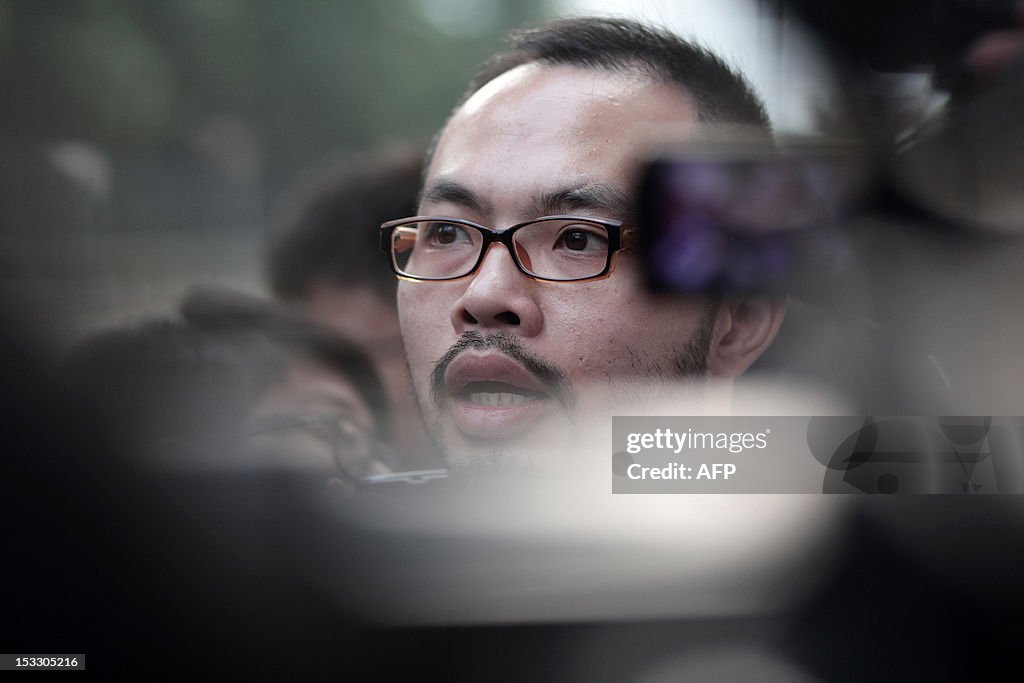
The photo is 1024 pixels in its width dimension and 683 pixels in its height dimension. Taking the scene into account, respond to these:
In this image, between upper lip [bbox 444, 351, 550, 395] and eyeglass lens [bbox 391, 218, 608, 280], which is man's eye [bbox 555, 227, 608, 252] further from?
upper lip [bbox 444, 351, 550, 395]

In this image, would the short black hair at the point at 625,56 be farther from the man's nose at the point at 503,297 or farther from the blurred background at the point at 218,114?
the man's nose at the point at 503,297

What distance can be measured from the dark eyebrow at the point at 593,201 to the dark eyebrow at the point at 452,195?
119 mm

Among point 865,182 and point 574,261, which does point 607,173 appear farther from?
point 865,182

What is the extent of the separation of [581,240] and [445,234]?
238mm

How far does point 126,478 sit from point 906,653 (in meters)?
1.32

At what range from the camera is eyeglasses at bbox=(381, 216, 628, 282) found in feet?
4.65

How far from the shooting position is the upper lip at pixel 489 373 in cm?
145

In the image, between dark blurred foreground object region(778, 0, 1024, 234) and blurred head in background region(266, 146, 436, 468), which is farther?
blurred head in background region(266, 146, 436, 468)

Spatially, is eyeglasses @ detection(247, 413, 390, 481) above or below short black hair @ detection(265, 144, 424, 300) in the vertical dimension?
below

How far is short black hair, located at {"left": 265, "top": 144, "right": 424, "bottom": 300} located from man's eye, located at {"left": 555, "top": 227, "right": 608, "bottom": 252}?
0.90 feet

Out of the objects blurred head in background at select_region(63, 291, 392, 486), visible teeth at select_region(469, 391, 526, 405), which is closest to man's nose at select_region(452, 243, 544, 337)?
visible teeth at select_region(469, 391, 526, 405)

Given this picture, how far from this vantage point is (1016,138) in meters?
1.39

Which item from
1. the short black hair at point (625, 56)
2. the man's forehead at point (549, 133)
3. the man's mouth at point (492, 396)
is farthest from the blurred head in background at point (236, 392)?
the short black hair at point (625, 56)

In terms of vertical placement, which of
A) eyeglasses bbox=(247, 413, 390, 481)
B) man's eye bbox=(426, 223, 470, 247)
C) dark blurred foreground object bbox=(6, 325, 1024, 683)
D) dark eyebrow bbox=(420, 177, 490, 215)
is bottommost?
dark blurred foreground object bbox=(6, 325, 1024, 683)
